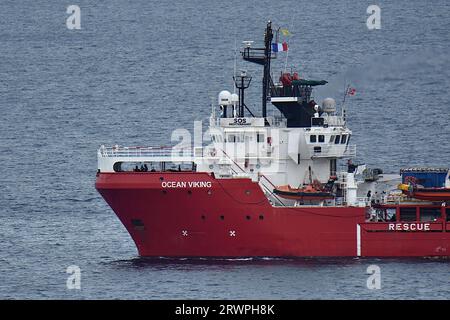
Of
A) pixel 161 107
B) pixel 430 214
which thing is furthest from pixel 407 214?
pixel 161 107

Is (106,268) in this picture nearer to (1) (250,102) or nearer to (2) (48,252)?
(2) (48,252)

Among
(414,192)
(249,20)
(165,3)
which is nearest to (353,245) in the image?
(414,192)

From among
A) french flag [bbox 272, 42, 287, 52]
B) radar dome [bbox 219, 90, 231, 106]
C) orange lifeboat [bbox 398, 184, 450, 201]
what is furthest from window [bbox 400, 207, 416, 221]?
radar dome [bbox 219, 90, 231, 106]

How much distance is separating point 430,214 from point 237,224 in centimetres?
861

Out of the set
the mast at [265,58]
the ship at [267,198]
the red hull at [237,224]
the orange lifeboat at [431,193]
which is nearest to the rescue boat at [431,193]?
the orange lifeboat at [431,193]

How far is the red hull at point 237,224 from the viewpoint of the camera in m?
87.8

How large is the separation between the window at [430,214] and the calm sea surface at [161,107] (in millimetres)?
2397

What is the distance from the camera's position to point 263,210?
8806cm

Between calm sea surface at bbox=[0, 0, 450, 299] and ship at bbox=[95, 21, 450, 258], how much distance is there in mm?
999

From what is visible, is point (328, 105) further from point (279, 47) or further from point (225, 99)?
point (225, 99)

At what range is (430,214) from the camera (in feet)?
294

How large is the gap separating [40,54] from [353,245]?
72.4 metres

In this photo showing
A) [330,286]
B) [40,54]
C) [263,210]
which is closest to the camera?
[330,286]

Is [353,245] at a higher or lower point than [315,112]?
lower
